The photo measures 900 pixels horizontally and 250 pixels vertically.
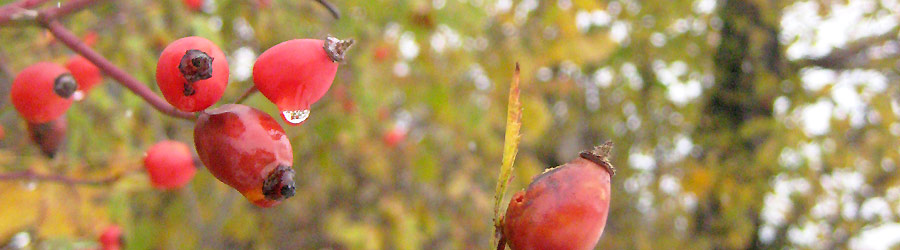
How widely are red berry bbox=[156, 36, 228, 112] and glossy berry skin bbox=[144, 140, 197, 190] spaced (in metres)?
0.46

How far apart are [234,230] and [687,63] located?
3017 mm

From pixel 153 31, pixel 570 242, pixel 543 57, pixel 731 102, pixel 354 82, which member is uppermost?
pixel 731 102

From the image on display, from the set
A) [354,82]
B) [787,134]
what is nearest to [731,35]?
[787,134]

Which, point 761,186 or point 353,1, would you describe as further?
point 761,186

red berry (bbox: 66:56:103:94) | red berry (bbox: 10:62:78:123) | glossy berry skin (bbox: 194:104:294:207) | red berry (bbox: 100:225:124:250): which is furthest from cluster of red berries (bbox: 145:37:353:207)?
red berry (bbox: 100:225:124:250)

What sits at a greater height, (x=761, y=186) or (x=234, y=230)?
(x=761, y=186)

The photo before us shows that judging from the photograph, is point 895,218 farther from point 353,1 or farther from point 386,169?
point 353,1

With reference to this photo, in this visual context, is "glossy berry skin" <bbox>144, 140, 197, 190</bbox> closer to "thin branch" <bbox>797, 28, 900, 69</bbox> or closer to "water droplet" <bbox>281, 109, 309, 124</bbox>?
"water droplet" <bbox>281, 109, 309, 124</bbox>

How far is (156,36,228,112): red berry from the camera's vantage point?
0.53m

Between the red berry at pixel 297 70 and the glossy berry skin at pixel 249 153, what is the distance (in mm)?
26

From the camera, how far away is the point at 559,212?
1.66 feet

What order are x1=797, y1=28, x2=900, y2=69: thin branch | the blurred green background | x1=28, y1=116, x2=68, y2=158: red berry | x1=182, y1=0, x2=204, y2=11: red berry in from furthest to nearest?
x1=797, y1=28, x2=900, y2=69: thin branch → the blurred green background → x1=182, y1=0, x2=204, y2=11: red berry → x1=28, y1=116, x2=68, y2=158: red berry

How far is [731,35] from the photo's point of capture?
14.6 ft

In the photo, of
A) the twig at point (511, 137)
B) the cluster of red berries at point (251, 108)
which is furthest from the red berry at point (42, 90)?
the twig at point (511, 137)
